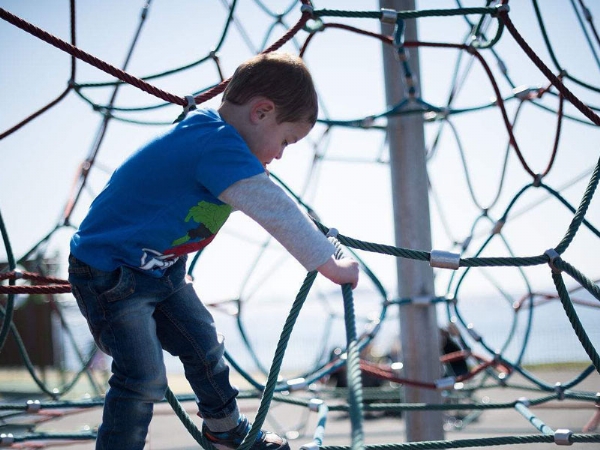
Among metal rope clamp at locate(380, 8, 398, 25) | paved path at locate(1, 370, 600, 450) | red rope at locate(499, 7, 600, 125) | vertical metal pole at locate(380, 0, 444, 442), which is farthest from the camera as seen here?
paved path at locate(1, 370, 600, 450)

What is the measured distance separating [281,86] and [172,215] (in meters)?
0.21

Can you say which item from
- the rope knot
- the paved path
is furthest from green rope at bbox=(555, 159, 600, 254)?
the paved path

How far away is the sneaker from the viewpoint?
1.05 meters

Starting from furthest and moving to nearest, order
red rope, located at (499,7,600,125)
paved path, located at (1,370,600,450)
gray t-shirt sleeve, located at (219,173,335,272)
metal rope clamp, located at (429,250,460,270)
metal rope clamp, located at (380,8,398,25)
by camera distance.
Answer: paved path, located at (1,370,600,450), metal rope clamp, located at (380,8,398,25), red rope, located at (499,7,600,125), metal rope clamp, located at (429,250,460,270), gray t-shirt sleeve, located at (219,173,335,272)

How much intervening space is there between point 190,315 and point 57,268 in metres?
2.23

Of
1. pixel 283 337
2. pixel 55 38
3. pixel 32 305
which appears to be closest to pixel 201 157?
pixel 283 337

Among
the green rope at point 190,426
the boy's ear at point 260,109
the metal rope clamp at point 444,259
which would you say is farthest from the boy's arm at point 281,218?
the green rope at point 190,426

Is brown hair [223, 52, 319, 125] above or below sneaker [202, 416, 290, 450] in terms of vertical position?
above

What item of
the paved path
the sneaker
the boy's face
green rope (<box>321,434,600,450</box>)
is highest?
the paved path

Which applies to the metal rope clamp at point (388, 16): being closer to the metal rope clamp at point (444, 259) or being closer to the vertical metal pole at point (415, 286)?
the vertical metal pole at point (415, 286)

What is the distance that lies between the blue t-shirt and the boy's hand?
0.47 feet

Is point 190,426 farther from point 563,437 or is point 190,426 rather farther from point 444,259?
point 563,437

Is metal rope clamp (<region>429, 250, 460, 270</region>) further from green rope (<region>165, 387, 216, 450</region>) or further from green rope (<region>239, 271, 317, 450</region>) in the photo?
green rope (<region>165, 387, 216, 450</region>)

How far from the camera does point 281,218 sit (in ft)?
2.68
